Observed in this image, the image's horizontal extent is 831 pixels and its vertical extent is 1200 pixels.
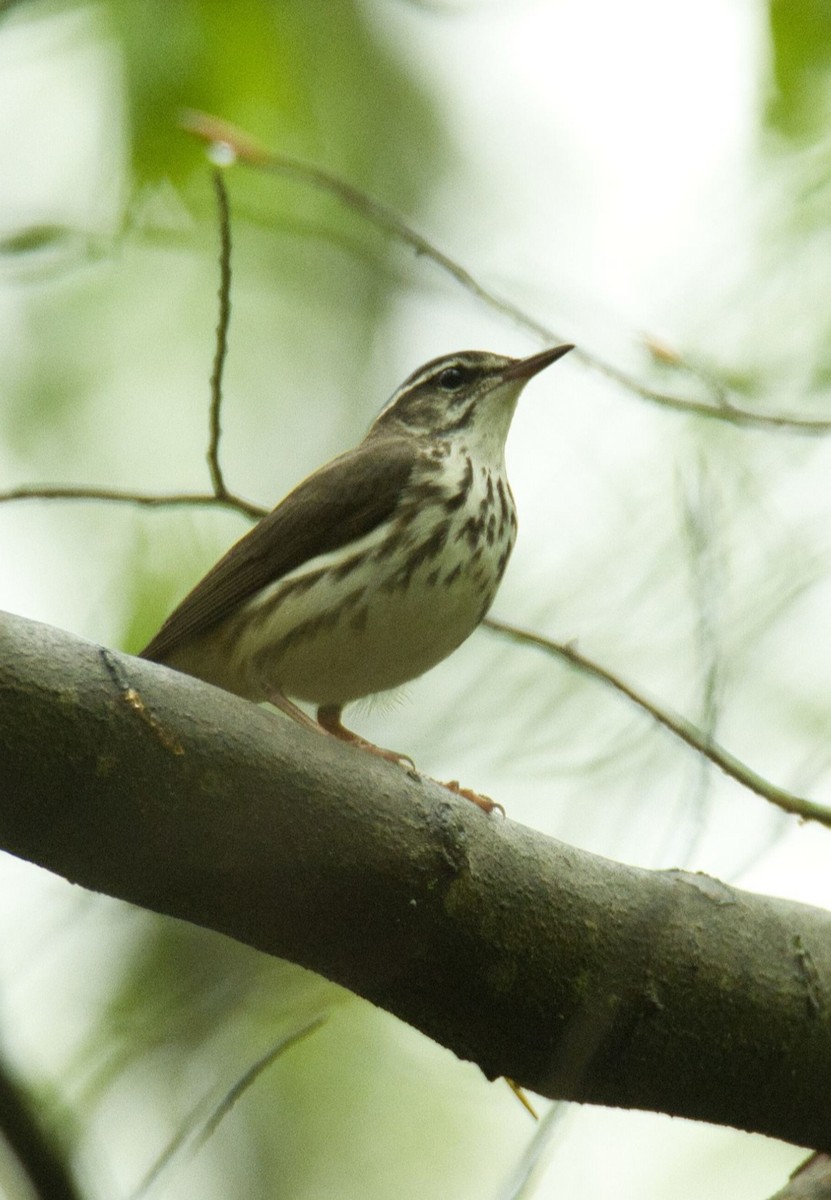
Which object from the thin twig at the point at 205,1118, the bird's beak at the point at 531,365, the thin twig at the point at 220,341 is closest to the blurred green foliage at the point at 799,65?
the bird's beak at the point at 531,365

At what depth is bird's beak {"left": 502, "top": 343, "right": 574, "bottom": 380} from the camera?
230 inches

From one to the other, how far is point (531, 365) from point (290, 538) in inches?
56.7

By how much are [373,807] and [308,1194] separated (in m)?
3.45

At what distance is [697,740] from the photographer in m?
4.11

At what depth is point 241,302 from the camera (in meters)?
10.7

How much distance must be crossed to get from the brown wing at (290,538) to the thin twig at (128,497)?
1.00 feet

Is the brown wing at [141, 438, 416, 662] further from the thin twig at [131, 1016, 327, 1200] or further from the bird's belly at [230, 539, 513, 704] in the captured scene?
the thin twig at [131, 1016, 327, 1200]

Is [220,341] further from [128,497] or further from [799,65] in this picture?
[799,65]

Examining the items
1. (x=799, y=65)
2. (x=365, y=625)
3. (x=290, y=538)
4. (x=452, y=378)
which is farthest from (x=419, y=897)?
(x=799, y=65)

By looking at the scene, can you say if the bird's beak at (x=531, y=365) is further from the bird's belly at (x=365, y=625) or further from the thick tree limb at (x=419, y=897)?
the thick tree limb at (x=419, y=897)

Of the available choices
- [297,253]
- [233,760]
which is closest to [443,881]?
[233,760]

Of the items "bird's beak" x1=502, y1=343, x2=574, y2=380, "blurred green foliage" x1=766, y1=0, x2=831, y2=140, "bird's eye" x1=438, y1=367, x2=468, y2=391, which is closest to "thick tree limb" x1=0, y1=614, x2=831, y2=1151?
"bird's beak" x1=502, y1=343, x2=574, y2=380

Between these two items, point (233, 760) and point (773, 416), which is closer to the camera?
point (233, 760)

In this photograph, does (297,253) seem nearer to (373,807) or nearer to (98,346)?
(98,346)
